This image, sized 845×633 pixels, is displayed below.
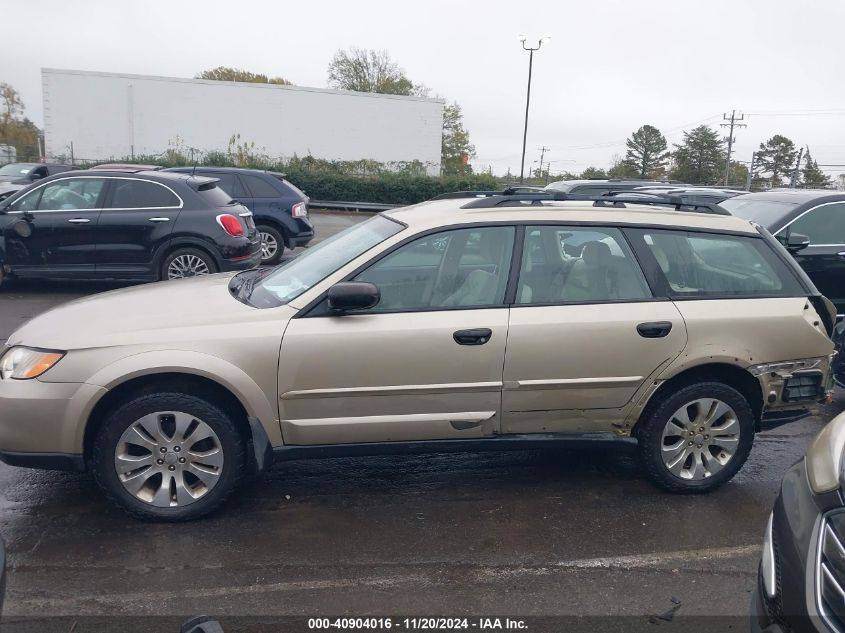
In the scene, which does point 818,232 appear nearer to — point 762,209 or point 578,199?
point 762,209

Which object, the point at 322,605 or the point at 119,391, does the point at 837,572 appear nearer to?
the point at 322,605

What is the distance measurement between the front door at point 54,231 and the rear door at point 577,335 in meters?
7.05

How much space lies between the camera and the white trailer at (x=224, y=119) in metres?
37.7

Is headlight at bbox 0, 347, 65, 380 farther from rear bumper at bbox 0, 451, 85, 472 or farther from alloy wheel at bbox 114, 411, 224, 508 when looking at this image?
alloy wheel at bbox 114, 411, 224, 508

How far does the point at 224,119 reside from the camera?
39031 mm

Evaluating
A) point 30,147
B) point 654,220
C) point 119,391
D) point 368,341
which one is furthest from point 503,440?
point 30,147

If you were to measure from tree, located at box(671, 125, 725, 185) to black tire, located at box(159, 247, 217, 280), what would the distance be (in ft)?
133

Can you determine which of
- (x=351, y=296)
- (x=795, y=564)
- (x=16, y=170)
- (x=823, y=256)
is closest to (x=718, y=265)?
(x=351, y=296)

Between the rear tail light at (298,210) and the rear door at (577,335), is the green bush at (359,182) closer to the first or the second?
the rear tail light at (298,210)

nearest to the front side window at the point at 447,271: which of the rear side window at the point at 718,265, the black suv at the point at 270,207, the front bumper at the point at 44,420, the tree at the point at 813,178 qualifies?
the rear side window at the point at 718,265

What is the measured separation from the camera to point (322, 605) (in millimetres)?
3279

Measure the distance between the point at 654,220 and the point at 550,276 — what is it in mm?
794

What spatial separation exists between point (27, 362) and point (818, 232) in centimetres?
785

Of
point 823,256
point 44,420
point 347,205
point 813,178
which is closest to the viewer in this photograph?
point 44,420
